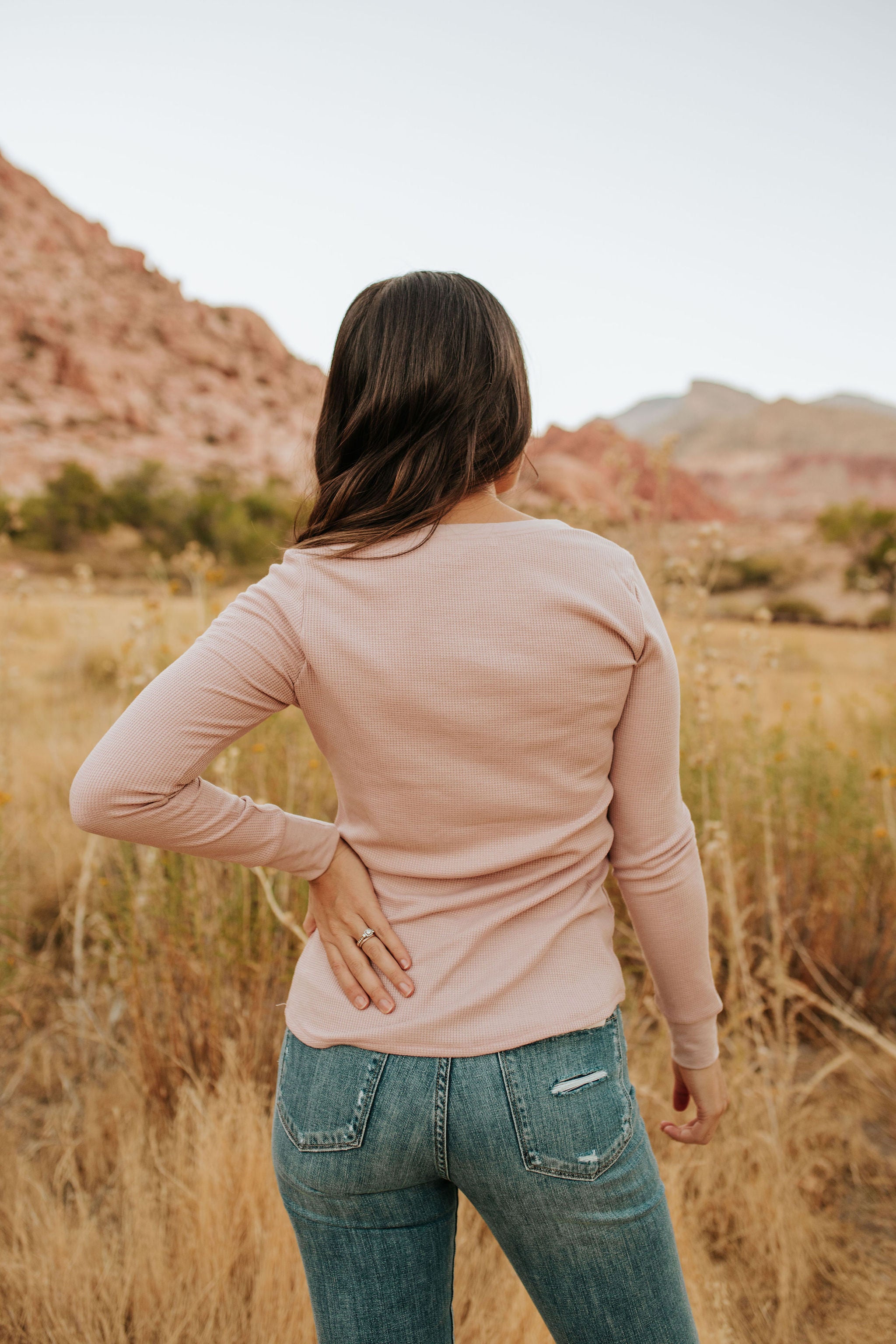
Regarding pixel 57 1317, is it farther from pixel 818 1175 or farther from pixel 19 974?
pixel 818 1175

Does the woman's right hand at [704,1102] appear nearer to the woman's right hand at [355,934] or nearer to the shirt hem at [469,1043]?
the shirt hem at [469,1043]

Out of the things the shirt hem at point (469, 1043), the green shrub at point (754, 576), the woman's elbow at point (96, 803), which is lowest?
the shirt hem at point (469, 1043)

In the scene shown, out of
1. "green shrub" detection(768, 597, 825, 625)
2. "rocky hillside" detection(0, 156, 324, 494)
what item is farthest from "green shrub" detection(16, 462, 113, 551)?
"green shrub" detection(768, 597, 825, 625)

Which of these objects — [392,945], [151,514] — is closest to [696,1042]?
[392,945]

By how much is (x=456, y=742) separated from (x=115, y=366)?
6950cm

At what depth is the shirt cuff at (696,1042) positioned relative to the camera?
3.37 feet

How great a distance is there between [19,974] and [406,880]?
249 centimetres

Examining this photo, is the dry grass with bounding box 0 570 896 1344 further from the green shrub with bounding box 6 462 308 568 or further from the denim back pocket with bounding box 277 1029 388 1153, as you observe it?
the green shrub with bounding box 6 462 308 568

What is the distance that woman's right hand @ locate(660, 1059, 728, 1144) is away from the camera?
1054 millimetres

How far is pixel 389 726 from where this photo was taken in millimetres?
816

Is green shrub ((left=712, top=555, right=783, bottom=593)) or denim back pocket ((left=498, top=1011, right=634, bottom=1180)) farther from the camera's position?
green shrub ((left=712, top=555, right=783, bottom=593))

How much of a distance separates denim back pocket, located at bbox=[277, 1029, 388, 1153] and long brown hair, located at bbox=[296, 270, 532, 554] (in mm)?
532

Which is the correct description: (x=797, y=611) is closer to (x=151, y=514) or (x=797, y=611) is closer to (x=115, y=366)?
(x=151, y=514)

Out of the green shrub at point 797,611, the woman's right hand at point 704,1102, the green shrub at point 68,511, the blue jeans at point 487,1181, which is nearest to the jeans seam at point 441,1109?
the blue jeans at point 487,1181
